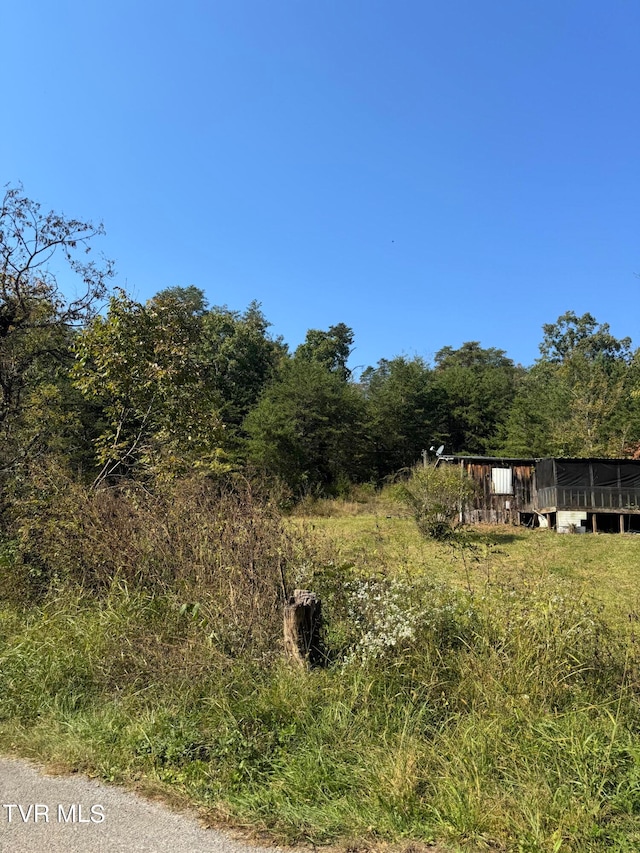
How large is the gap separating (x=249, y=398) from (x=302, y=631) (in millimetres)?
34961

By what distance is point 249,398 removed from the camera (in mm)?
38250

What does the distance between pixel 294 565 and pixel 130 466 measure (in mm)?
3518

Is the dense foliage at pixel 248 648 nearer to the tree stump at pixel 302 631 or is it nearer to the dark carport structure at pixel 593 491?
the tree stump at pixel 302 631

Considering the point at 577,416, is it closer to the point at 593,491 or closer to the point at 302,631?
the point at 593,491

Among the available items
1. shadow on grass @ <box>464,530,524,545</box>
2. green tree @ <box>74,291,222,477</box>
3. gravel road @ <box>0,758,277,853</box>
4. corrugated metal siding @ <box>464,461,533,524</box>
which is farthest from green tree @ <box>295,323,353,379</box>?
gravel road @ <box>0,758,277,853</box>

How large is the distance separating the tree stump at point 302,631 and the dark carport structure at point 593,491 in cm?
2005

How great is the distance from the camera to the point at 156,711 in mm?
3393

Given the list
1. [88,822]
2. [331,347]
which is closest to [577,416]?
[331,347]

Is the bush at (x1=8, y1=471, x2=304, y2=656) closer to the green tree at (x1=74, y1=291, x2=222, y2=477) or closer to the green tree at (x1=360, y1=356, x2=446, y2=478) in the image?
the green tree at (x1=74, y1=291, x2=222, y2=477)

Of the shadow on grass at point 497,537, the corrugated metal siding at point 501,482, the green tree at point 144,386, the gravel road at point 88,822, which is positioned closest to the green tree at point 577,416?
the corrugated metal siding at point 501,482

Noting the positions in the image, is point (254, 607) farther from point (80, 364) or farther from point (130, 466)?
point (80, 364)

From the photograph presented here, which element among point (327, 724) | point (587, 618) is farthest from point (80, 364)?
point (587, 618)

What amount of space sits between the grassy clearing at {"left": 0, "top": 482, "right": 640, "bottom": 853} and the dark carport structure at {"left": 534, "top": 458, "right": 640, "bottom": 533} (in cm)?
1857

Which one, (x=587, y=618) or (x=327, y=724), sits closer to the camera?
(x=327, y=724)
